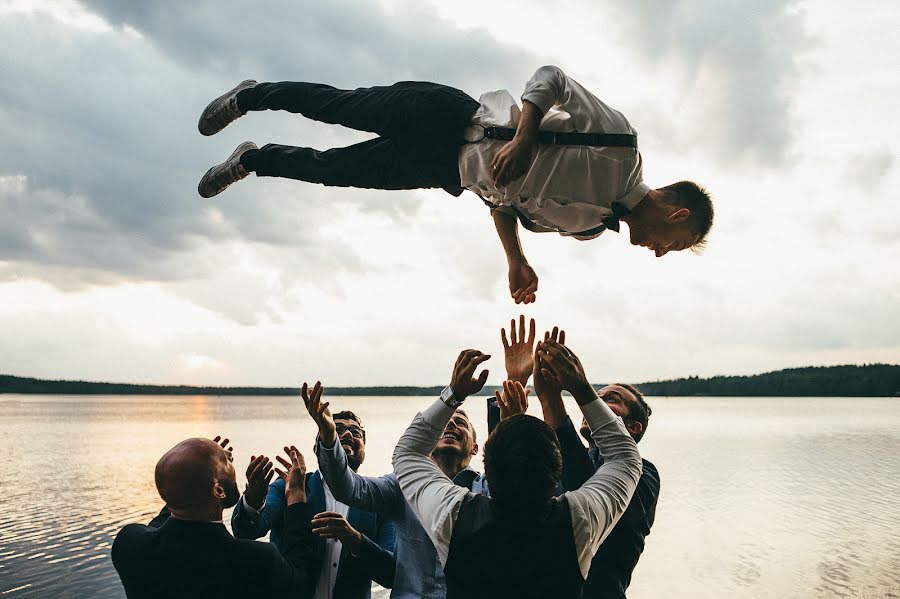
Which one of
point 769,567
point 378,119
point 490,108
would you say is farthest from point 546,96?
point 769,567

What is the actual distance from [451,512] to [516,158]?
4.01 feet

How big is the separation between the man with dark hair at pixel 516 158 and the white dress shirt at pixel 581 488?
2.53 feet

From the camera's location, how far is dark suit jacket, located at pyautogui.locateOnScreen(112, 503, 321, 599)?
2223 millimetres

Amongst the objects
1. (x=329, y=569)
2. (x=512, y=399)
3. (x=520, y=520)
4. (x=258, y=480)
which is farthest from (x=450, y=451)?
(x=520, y=520)

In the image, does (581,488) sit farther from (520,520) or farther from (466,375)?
(466,375)

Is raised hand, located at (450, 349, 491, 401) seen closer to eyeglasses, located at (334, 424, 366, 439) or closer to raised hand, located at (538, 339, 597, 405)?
raised hand, located at (538, 339, 597, 405)

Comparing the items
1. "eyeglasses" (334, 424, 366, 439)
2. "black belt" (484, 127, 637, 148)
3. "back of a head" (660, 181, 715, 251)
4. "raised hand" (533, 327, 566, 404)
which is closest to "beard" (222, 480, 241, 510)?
"raised hand" (533, 327, 566, 404)

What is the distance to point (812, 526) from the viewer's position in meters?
14.0

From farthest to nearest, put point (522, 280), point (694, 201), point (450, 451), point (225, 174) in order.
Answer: point (450, 451)
point (225, 174)
point (522, 280)
point (694, 201)

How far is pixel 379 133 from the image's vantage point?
2.79 meters

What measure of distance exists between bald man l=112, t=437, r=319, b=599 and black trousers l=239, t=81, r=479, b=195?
1393 millimetres

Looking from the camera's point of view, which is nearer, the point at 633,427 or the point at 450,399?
the point at 450,399

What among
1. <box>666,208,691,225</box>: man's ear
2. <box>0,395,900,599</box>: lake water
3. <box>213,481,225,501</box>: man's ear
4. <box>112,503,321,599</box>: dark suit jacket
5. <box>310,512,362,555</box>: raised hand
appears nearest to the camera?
<box>112,503,321,599</box>: dark suit jacket

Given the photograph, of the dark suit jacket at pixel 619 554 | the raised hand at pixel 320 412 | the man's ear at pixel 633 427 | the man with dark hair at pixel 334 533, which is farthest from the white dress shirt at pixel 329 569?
the man's ear at pixel 633 427
